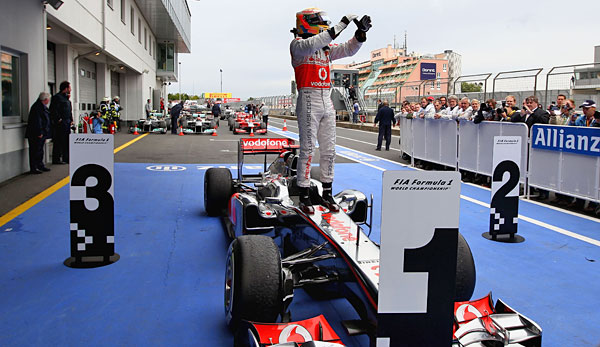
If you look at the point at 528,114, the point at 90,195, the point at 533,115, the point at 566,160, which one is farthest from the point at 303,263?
the point at 528,114

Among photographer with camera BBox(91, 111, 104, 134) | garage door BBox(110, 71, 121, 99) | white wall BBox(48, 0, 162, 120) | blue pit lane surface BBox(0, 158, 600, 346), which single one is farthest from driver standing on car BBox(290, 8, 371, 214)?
garage door BBox(110, 71, 121, 99)

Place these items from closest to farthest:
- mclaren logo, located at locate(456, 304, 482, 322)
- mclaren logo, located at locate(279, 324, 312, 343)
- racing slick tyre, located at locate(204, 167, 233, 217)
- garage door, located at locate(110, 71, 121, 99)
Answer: mclaren logo, located at locate(279, 324, 312, 343), mclaren logo, located at locate(456, 304, 482, 322), racing slick tyre, located at locate(204, 167, 233, 217), garage door, located at locate(110, 71, 121, 99)

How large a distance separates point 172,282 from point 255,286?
4.91ft

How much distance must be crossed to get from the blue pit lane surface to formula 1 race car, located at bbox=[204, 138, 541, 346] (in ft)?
1.04

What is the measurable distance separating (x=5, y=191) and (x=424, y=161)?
A: 30.8 ft

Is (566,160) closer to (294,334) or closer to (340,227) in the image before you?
(340,227)

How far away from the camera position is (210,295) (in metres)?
4.00

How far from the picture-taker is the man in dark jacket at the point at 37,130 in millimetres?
9789

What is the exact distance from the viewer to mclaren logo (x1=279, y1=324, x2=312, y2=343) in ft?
9.08

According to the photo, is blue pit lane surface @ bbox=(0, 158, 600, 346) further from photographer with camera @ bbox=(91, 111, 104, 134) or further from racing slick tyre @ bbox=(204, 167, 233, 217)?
photographer with camera @ bbox=(91, 111, 104, 134)

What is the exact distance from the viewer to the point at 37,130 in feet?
32.2

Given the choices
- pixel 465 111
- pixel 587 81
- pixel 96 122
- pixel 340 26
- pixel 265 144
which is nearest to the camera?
pixel 340 26

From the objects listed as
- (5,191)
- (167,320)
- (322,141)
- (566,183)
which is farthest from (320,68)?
(5,191)

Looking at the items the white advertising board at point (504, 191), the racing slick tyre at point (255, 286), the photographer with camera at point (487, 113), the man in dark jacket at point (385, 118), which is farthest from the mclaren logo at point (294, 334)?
the man in dark jacket at point (385, 118)
